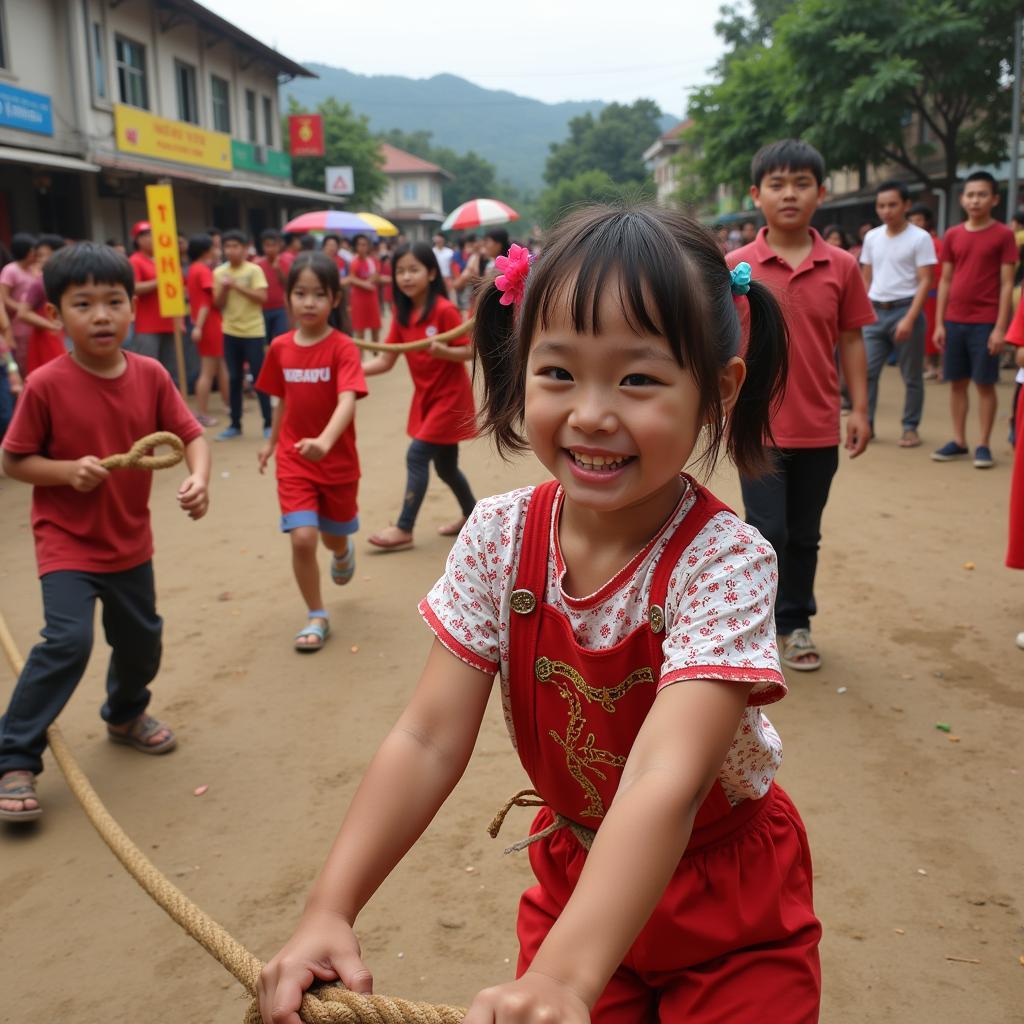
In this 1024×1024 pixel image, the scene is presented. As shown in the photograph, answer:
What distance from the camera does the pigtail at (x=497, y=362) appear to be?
68.4 inches

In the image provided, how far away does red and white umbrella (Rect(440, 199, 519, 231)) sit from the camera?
17.5 m

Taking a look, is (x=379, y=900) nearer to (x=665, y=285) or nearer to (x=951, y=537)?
(x=665, y=285)

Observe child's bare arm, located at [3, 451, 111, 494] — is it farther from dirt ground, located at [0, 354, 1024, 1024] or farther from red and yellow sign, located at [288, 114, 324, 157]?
red and yellow sign, located at [288, 114, 324, 157]

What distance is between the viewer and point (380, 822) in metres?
1.45

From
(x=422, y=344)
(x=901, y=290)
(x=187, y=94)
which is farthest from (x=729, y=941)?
(x=187, y=94)

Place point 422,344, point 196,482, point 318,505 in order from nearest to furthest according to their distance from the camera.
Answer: point 196,482
point 318,505
point 422,344

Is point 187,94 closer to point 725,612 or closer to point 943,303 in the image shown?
point 943,303

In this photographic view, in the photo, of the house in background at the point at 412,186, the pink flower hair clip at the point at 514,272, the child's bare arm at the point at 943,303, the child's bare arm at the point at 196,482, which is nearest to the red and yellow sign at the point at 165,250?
the child's bare arm at the point at 943,303

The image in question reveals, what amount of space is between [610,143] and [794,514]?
95.0 metres

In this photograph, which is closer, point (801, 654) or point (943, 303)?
point (801, 654)

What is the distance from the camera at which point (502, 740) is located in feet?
12.5

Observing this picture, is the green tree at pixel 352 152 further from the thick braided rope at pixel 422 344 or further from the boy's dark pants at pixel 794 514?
the boy's dark pants at pixel 794 514

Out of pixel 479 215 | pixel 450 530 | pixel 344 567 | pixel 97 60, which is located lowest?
pixel 450 530

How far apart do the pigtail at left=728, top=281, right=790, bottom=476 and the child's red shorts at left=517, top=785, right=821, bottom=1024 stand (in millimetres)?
533
